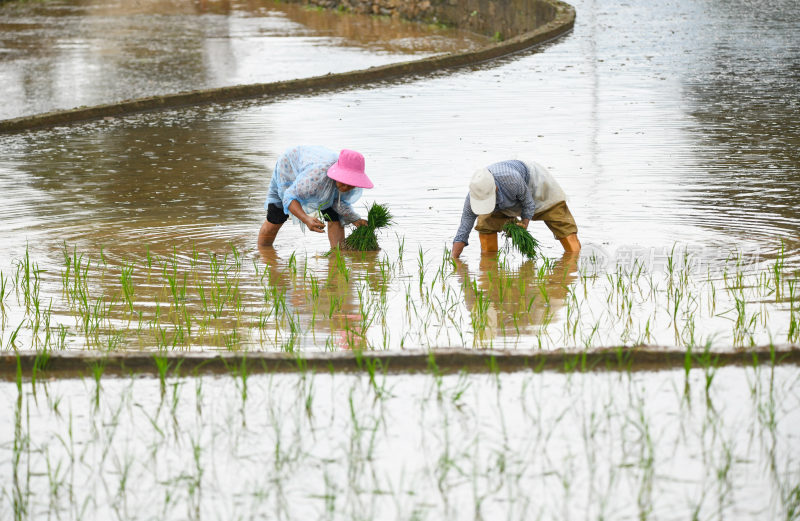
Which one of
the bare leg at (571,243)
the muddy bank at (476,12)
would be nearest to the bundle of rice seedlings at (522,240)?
the bare leg at (571,243)

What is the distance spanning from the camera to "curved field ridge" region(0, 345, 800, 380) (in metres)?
3.89

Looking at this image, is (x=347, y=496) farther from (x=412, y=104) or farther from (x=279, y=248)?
(x=412, y=104)

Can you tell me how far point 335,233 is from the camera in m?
6.96

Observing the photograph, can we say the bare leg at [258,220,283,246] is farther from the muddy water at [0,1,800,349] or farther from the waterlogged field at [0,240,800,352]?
the waterlogged field at [0,240,800,352]

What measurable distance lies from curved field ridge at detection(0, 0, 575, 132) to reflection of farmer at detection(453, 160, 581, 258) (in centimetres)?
665

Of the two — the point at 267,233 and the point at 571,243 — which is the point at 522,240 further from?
the point at 267,233

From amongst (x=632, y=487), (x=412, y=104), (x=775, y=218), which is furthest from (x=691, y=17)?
(x=632, y=487)

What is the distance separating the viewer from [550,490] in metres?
3.02

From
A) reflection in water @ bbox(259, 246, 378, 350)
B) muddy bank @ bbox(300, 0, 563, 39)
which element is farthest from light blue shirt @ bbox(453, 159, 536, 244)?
muddy bank @ bbox(300, 0, 563, 39)

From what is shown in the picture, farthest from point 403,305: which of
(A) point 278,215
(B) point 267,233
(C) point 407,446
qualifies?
(C) point 407,446

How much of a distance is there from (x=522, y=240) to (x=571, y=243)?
15.3 inches

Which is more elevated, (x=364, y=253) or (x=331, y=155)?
(x=331, y=155)

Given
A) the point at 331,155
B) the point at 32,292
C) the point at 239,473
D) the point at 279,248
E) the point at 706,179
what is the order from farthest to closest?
the point at 706,179 < the point at 279,248 < the point at 331,155 < the point at 32,292 < the point at 239,473

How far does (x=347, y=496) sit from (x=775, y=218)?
4895 millimetres
